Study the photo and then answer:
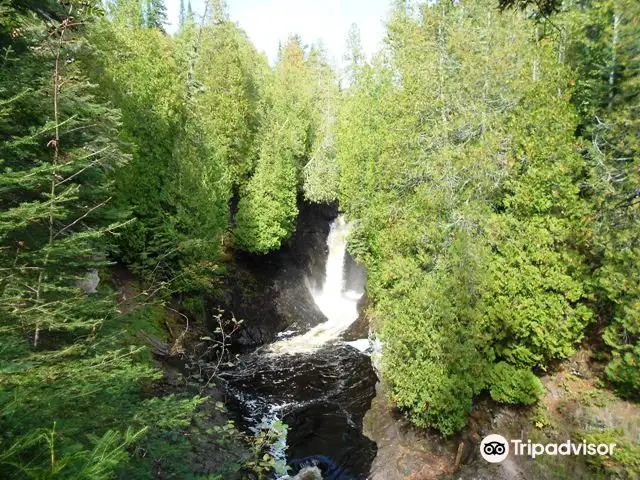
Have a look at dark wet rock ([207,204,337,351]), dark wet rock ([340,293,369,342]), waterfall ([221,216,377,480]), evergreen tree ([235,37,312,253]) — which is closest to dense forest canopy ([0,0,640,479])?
waterfall ([221,216,377,480])

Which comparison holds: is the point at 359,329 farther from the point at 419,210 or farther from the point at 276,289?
the point at 419,210

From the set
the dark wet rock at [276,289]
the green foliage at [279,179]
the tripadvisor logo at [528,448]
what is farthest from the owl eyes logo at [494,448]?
the green foliage at [279,179]

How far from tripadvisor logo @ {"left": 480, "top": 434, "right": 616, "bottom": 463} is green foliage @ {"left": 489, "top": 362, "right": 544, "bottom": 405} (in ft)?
3.65

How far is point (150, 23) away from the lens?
46031 millimetres

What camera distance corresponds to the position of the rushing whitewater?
21.0 meters

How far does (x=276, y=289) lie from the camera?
80.6ft

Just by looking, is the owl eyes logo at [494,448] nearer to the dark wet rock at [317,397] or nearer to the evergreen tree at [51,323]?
the dark wet rock at [317,397]

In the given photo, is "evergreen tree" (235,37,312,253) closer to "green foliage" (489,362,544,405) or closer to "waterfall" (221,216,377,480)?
"waterfall" (221,216,377,480)

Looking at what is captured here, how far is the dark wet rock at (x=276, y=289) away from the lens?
2100cm

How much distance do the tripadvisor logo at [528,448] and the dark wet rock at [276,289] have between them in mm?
11971

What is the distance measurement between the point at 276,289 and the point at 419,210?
13312 mm

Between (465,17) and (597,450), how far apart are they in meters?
14.8

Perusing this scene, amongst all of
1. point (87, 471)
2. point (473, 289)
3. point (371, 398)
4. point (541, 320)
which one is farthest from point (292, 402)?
point (87, 471)

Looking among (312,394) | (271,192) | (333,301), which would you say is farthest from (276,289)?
(312,394)
